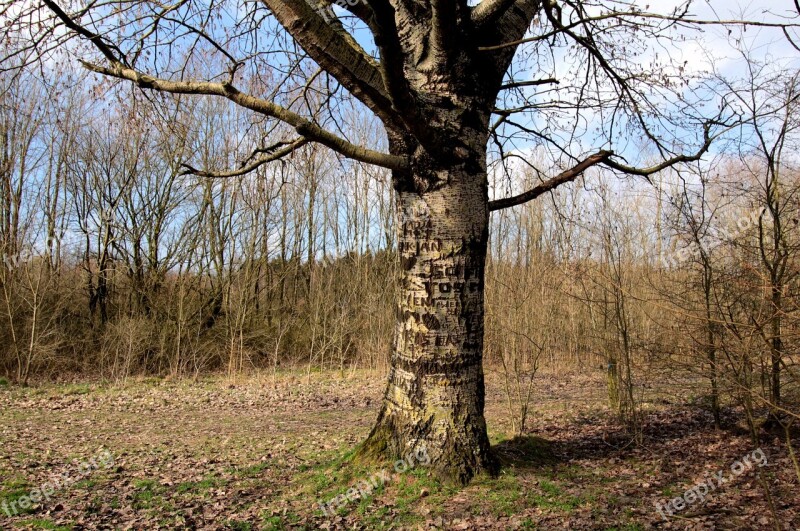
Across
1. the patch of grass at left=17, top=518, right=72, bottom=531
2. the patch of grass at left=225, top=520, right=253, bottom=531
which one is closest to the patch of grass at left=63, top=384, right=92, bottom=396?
the patch of grass at left=17, top=518, right=72, bottom=531

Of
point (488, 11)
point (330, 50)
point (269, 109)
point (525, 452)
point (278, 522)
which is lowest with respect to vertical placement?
point (278, 522)

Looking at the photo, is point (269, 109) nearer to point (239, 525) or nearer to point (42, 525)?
point (239, 525)

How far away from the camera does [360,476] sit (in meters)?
3.78

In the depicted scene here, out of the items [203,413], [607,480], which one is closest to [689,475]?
[607,480]

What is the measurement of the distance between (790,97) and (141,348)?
14.3 m

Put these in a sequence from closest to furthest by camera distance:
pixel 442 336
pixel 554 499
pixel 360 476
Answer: pixel 554 499 → pixel 442 336 → pixel 360 476

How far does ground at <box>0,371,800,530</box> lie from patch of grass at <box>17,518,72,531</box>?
0.02m

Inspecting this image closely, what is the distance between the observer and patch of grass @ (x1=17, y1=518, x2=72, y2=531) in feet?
10.7

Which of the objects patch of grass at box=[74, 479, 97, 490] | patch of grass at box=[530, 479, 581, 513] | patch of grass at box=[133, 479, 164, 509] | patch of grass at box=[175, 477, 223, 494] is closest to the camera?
patch of grass at box=[530, 479, 581, 513]

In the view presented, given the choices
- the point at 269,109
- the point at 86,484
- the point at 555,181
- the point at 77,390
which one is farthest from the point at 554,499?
the point at 77,390

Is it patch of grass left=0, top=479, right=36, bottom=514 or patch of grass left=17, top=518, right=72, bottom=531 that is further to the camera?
patch of grass left=0, top=479, right=36, bottom=514

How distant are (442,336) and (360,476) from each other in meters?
1.19

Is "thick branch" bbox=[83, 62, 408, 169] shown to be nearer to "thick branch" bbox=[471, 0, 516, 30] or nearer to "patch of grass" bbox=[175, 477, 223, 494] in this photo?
"thick branch" bbox=[471, 0, 516, 30]

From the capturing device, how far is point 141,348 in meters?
13.8
